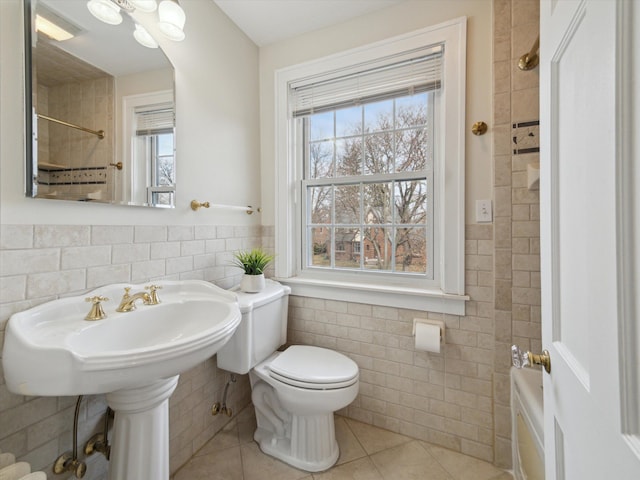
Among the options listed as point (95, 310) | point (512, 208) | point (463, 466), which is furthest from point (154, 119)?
point (463, 466)

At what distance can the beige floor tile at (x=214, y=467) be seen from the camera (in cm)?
132

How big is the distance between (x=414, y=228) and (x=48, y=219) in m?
1.66

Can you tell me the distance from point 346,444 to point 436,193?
150 cm

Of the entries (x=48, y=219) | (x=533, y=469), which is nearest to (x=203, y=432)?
(x=48, y=219)

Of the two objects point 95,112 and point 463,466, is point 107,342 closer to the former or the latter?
point 95,112

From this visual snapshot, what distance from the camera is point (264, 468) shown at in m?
1.37

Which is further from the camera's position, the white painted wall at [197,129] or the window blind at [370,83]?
the window blind at [370,83]

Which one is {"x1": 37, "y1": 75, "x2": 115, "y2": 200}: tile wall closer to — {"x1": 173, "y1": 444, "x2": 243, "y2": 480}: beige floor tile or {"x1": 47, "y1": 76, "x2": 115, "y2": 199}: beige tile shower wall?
{"x1": 47, "y1": 76, "x2": 115, "y2": 199}: beige tile shower wall

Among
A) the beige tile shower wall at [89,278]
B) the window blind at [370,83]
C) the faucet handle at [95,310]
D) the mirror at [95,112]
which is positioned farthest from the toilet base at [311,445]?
the window blind at [370,83]

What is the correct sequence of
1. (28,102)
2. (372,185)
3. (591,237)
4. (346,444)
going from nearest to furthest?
1. (591,237)
2. (28,102)
3. (346,444)
4. (372,185)

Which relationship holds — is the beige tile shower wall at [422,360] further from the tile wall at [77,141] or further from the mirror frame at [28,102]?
the mirror frame at [28,102]

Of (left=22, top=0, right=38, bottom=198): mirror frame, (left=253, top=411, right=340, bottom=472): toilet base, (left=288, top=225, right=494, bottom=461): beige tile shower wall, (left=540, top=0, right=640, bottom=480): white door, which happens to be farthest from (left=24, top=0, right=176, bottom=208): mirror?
(left=540, top=0, right=640, bottom=480): white door

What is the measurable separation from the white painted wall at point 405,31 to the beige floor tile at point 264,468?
1.35 m

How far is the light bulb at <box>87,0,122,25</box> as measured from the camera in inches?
40.4
